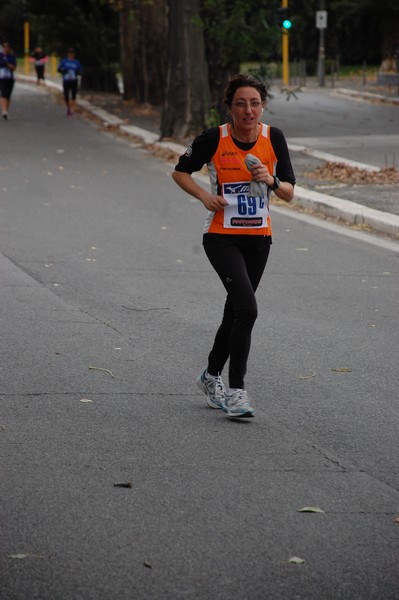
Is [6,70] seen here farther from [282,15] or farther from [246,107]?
[246,107]

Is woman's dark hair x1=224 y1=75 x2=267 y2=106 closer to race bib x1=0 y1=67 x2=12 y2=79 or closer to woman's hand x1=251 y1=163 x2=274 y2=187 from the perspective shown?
woman's hand x1=251 y1=163 x2=274 y2=187

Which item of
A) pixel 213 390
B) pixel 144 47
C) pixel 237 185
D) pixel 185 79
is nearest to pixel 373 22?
pixel 144 47

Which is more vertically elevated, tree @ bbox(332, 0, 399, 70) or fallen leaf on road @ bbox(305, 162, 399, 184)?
tree @ bbox(332, 0, 399, 70)

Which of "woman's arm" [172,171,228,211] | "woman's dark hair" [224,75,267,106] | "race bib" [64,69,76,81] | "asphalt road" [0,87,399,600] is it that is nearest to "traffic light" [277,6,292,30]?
"race bib" [64,69,76,81]

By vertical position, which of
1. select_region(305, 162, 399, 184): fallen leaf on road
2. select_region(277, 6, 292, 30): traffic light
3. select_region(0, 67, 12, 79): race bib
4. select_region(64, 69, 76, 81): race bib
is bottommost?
select_region(305, 162, 399, 184): fallen leaf on road

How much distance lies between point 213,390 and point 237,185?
1.17m

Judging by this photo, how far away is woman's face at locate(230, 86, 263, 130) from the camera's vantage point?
20.4ft

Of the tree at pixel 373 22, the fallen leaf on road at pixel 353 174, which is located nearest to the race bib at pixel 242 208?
the fallen leaf on road at pixel 353 174

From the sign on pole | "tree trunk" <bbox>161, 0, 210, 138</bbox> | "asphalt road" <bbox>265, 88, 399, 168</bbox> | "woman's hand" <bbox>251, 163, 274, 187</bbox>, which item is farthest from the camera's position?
the sign on pole

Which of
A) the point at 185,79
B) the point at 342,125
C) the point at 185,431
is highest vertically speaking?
the point at 185,79

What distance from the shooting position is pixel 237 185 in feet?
20.8

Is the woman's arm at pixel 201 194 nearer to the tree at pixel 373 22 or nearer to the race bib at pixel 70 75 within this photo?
the race bib at pixel 70 75

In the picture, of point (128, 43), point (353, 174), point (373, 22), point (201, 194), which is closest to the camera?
point (201, 194)

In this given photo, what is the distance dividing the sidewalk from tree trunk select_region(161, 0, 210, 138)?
2.05 ft
